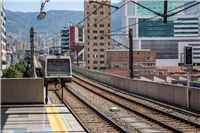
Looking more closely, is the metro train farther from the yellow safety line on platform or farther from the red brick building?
the red brick building

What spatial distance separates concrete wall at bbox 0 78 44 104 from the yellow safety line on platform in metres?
1.60

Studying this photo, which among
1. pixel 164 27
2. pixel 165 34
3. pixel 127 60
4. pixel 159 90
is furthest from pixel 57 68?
pixel 164 27

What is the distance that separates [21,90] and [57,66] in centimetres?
1190

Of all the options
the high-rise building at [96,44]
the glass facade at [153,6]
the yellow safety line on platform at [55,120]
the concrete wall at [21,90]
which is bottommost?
the yellow safety line on platform at [55,120]

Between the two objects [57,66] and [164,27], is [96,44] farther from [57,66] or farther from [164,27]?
[57,66]

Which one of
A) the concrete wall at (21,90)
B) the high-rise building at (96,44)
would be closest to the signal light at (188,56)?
the concrete wall at (21,90)

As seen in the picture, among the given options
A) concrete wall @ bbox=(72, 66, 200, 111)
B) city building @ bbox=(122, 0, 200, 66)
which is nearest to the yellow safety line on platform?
concrete wall @ bbox=(72, 66, 200, 111)

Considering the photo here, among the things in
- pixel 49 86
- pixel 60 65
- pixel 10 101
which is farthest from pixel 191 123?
pixel 60 65

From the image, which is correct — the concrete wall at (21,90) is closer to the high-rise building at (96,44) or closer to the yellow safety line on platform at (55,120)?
the yellow safety line on platform at (55,120)

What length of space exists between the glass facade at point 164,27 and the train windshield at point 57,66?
118 m

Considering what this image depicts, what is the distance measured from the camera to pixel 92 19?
4237 inches

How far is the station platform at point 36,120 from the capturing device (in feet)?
30.2

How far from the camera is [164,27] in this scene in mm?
145875

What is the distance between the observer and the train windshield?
2609cm
